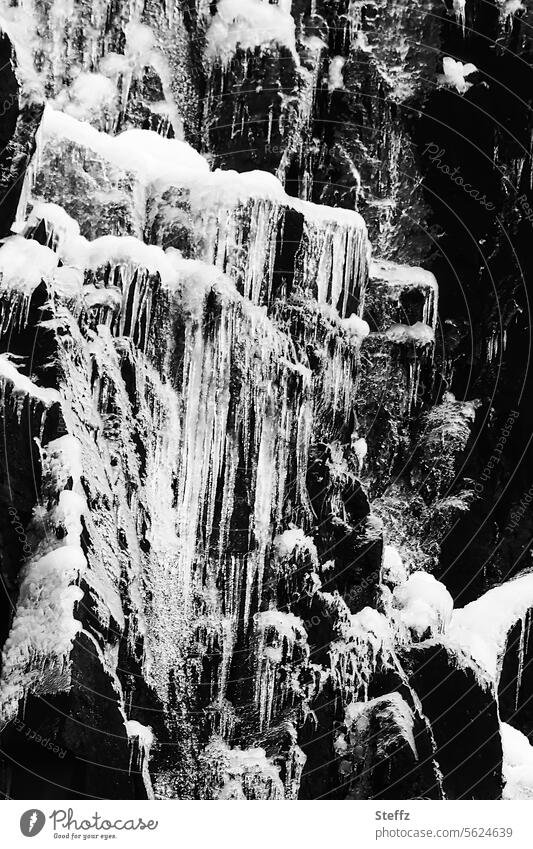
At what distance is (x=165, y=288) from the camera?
17.2m

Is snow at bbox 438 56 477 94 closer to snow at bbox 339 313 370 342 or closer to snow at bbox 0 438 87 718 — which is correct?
snow at bbox 339 313 370 342

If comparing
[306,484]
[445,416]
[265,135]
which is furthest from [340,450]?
[265,135]

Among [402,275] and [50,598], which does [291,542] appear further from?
[402,275]

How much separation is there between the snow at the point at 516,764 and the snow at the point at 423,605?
170 centimetres

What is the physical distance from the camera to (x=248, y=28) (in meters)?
20.4

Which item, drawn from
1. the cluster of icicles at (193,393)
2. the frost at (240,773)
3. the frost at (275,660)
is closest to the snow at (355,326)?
the cluster of icicles at (193,393)

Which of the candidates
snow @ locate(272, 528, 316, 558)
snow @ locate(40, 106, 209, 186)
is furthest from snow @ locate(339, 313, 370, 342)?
snow @ locate(272, 528, 316, 558)

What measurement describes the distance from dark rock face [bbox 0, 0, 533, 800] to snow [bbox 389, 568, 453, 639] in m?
0.04

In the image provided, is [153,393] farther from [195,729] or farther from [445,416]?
[445,416]

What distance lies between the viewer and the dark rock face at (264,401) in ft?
52.3

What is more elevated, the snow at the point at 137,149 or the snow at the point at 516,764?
the snow at the point at 137,149

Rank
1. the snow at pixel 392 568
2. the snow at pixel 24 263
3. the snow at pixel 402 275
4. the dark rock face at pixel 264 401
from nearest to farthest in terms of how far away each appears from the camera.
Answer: the dark rock face at pixel 264 401
the snow at pixel 24 263
the snow at pixel 392 568
the snow at pixel 402 275

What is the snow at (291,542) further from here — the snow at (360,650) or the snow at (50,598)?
the snow at (50,598)
